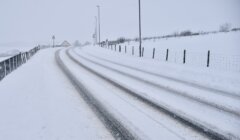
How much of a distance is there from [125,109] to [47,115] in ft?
7.32

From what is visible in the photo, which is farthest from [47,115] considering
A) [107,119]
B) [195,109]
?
[195,109]

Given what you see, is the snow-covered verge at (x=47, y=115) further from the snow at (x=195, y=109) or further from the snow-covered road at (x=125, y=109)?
the snow at (x=195, y=109)

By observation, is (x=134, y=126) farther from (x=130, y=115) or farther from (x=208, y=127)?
(x=208, y=127)

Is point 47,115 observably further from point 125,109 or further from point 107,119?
point 125,109

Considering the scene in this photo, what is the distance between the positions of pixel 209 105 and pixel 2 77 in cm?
1297

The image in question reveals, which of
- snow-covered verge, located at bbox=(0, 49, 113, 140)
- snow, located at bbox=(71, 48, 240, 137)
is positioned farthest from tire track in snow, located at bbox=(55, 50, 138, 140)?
snow, located at bbox=(71, 48, 240, 137)

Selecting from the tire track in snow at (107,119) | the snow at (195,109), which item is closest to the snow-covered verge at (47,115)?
the tire track in snow at (107,119)

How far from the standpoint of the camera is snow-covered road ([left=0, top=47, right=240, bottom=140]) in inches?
266

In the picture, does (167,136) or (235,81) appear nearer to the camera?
(167,136)

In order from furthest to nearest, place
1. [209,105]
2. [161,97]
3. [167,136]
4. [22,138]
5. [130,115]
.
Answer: [161,97], [209,105], [130,115], [22,138], [167,136]

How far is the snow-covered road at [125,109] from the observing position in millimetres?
6766

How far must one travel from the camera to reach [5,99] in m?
11.4

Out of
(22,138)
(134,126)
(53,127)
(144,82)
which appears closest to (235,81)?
(144,82)

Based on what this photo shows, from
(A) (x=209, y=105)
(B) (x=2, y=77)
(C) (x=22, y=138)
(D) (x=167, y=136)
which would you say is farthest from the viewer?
(B) (x=2, y=77)
